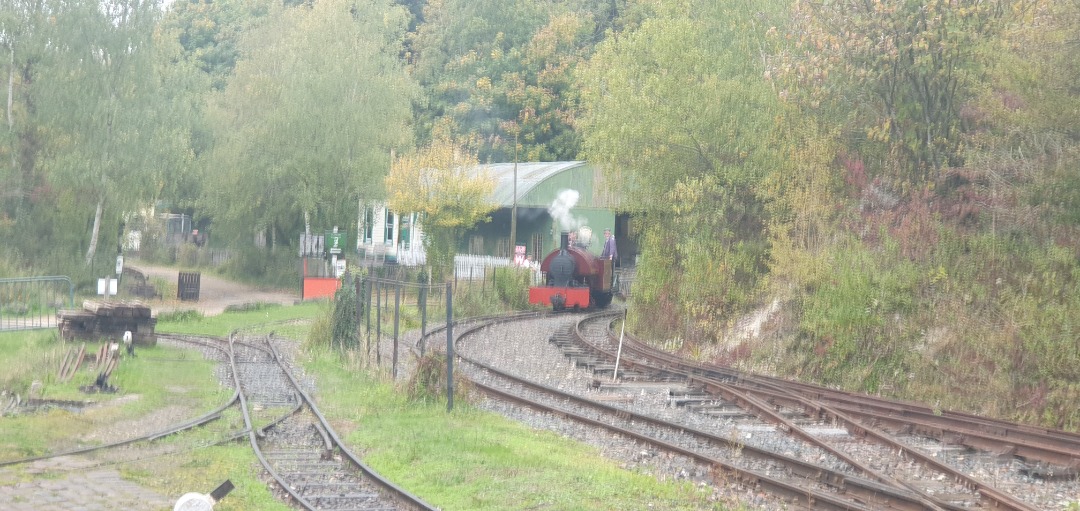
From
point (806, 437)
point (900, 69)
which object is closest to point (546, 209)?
point (900, 69)

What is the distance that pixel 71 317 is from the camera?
61.9ft

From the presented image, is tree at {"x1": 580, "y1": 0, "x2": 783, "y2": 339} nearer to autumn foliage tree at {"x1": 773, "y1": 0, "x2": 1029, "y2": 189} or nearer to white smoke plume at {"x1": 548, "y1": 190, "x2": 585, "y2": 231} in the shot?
autumn foliage tree at {"x1": 773, "y1": 0, "x2": 1029, "y2": 189}

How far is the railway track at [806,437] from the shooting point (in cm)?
927

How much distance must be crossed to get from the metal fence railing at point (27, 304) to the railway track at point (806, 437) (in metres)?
8.99

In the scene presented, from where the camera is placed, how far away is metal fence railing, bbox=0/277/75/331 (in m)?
20.9

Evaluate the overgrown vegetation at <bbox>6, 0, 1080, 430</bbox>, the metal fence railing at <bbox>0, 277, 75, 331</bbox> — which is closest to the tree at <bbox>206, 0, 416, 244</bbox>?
the overgrown vegetation at <bbox>6, 0, 1080, 430</bbox>

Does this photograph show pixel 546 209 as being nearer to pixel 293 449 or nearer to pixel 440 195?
pixel 440 195

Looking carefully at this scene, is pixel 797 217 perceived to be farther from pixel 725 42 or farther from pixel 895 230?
pixel 725 42

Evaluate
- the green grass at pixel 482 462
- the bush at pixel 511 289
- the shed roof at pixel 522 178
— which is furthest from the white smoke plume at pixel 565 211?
the green grass at pixel 482 462

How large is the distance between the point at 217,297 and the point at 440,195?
8.75 m

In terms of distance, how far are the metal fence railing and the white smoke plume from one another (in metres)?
17.6

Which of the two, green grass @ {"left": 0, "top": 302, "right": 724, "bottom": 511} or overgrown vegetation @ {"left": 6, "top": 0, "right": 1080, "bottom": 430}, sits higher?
overgrown vegetation @ {"left": 6, "top": 0, "right": 1080, "bottom": 430}

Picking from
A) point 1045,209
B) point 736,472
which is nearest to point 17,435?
point 736,472

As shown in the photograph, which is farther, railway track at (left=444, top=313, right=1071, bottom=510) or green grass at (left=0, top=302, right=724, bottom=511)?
green grass at (left=0, top=302, right=724, bottom=511)
